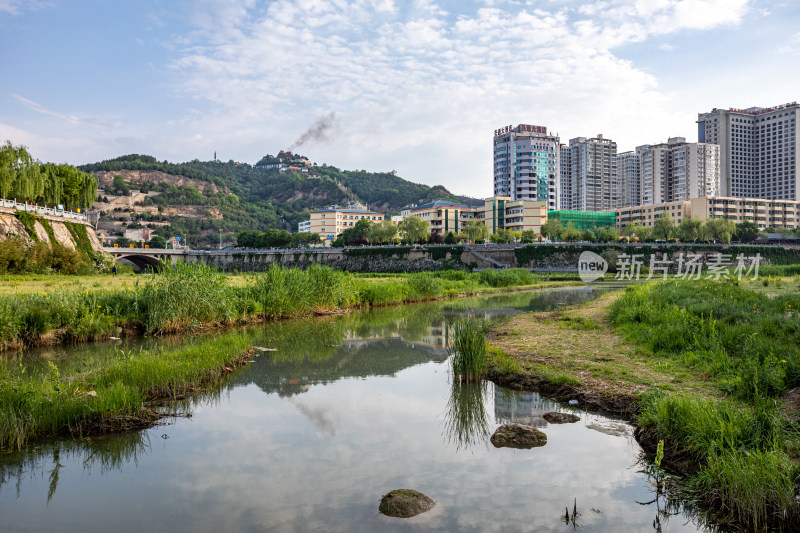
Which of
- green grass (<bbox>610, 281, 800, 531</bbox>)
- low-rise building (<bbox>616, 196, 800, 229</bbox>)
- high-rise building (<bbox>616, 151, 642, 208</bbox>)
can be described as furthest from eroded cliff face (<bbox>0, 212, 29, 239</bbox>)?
high-rise building (<bbox>616, 151, 642, 208</bbox>)

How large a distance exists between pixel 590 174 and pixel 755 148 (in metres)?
35.7

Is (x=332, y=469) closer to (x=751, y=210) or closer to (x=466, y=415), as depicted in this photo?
(x=466, y=415)

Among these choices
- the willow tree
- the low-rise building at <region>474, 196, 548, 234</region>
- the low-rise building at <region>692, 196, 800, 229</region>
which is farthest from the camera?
the low-rise building at <region>692, 196, 800, 229</region>

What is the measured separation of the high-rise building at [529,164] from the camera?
107 m

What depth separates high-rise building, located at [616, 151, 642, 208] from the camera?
132 m

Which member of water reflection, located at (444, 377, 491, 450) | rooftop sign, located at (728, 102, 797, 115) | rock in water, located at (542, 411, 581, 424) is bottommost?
water reflection, located at (444, 377, 491, 450)

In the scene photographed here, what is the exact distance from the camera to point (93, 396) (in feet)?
23.2

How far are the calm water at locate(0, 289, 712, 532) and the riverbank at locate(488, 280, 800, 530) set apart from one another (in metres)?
0.46

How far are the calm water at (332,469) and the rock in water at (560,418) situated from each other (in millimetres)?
113

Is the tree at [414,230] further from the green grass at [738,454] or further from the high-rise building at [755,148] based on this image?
the high-rise building at [755,148]

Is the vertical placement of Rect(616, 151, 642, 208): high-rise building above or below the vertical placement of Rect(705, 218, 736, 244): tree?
above

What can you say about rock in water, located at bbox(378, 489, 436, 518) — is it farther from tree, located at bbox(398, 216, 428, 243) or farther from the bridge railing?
tree, located at bbox(398, 216, 428, 243)

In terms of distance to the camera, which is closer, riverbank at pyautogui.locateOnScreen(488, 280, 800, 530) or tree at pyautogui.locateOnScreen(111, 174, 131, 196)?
riverbank at pyautogui.locateOnScreen(488, 280, 800, 530)

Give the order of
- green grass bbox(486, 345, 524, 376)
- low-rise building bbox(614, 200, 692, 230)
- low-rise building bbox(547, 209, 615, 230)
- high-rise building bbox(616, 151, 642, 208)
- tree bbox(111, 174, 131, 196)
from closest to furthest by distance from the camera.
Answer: green grass bbox(486, 345, 524, 376) → low-rise building bbox(614, 200, 692, 230) → low-rise building bbox(547, 209, 615, 230) → tree bbox(111, 174, 131, 196) → high-rise building bbox(616, 151, 642, 208)
